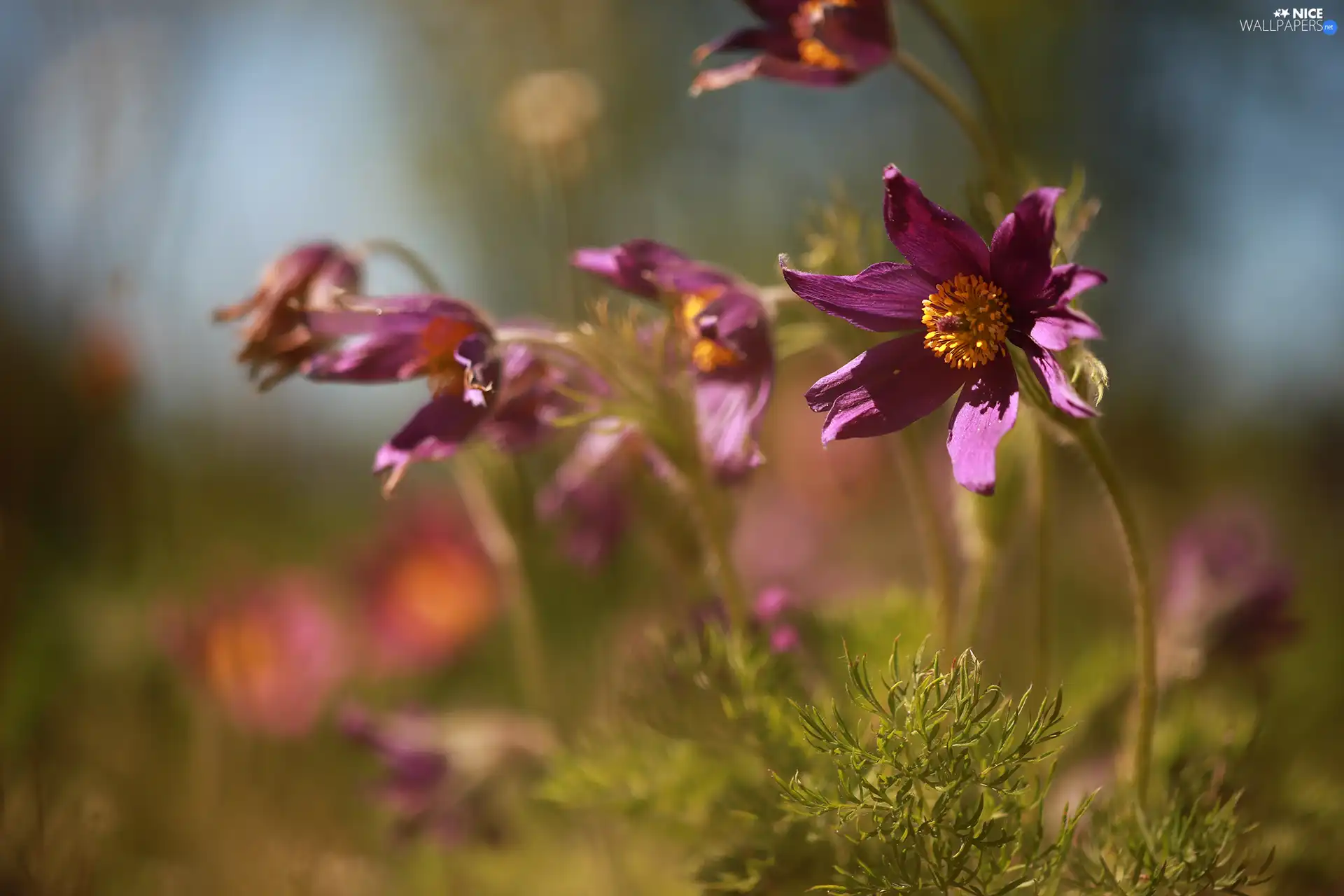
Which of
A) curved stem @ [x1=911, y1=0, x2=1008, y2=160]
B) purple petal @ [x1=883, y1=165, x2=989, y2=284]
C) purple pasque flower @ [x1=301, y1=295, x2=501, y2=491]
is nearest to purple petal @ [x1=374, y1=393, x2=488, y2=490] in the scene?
purple pasque flower @ [x1=301, y1=295, x2=501, y2=491]

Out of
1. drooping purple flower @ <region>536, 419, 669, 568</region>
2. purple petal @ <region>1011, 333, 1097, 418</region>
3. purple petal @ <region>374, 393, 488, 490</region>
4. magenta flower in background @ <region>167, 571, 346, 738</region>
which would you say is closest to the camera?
purple petal @ <region>1011, 333, 1097, 418</region>

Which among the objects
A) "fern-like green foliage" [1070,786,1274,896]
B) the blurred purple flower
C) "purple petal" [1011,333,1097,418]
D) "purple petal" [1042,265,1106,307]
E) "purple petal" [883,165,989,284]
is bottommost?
the blurred purple flower

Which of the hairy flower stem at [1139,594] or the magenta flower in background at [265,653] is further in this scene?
the magenta flower in background at [265,653]

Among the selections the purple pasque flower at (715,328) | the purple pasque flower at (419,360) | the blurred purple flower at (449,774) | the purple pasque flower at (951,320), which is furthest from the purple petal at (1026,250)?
the blurred purple flower at (449,774)

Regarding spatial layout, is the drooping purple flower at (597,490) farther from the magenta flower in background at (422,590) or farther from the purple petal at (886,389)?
the magenta flower in background at (422,590)

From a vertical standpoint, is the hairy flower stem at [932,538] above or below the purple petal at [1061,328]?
below

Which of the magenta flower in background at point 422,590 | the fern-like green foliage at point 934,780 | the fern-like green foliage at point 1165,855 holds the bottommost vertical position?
the magenta flower in background at point 422,590

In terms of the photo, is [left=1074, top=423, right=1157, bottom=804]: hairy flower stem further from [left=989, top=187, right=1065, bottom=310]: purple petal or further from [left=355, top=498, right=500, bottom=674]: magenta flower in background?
[left=355, top=498, right=500, bottom=674]: magenta flower in background

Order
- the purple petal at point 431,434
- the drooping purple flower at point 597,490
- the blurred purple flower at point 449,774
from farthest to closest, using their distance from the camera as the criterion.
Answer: the blurred purple flower at point 449,774
the drooping purple flower at point 597,490
the purple petal at point 431,434
